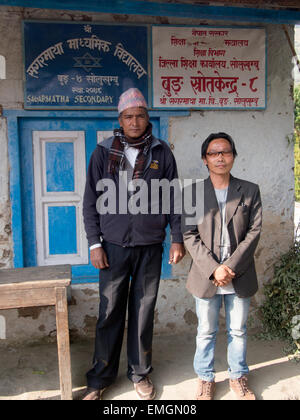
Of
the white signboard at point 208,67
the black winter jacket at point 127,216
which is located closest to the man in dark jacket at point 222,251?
the black winter jacket at point 127,216

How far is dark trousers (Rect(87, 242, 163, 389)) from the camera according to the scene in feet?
8.99

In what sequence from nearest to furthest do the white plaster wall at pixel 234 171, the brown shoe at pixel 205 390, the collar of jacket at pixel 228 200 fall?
1. the collar of jacket at pixel 228 200
2. the brown shoe at pixel 205 390
3. the white plaster wall at pixel 234 171

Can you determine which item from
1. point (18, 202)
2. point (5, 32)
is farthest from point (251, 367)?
point (5, 32)

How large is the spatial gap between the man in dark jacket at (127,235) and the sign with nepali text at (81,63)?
98 cm

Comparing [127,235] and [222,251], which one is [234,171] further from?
[127,235]

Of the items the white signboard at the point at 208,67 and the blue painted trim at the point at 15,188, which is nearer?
the blue painted trim at the point at 15,188

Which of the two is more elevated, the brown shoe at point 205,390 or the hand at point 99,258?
the hand at point 99,258

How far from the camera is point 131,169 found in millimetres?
2742

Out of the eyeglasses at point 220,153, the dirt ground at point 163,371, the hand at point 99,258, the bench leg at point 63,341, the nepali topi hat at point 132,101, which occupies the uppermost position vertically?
the nepali topi hat at point 132,101

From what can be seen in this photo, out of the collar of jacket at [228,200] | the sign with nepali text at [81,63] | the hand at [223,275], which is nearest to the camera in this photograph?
the hand at [223,275]

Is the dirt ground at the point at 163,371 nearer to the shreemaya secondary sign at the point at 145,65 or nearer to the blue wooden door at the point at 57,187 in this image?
the blue wooden door at the point at 57,187

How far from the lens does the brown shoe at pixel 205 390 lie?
2.74 m

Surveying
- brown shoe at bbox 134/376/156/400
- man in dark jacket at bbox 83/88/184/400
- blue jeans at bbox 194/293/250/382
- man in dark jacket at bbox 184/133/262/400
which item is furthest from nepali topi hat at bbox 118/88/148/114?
brown shoe at bbox 134/376/156/400

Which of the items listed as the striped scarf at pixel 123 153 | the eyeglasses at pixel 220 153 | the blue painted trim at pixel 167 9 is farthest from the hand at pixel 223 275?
the blue painted trim at pixel 167 9
